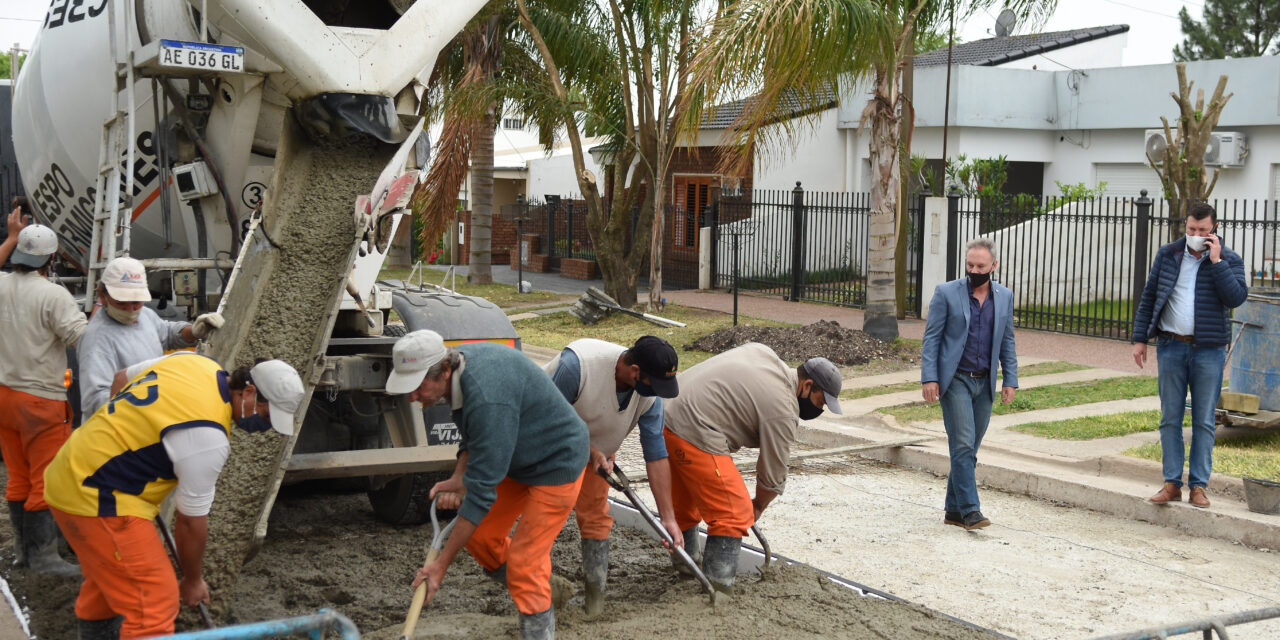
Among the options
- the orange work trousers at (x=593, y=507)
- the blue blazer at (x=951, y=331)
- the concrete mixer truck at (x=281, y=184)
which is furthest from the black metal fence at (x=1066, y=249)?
the orange work trousers at (x=593, y=507)

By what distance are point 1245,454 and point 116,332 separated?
7.59 meters

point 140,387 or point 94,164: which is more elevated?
point 94,164

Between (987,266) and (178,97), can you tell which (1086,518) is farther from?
(178,97)

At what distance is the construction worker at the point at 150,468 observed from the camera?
13.8 ft

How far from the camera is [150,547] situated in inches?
171

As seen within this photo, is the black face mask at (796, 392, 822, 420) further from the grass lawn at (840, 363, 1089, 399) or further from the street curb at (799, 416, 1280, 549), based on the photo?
the grass lawn at (840, 363, 1089, 399)

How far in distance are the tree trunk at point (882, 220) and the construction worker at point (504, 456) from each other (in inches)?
391

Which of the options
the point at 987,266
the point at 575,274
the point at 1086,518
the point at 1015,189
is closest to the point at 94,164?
the point at 987,266

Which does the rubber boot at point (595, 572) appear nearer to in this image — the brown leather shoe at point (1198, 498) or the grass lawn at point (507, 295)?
the brown leather shoe at point (1198, 498)

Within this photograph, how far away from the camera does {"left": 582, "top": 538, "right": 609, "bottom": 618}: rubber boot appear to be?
5645 mm

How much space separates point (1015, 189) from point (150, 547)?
24.1m

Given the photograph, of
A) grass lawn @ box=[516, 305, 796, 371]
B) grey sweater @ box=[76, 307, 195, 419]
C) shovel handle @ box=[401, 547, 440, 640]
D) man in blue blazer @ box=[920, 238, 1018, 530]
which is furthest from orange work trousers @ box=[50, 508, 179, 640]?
grass lawn @ box=[516, 305, 796, 371]

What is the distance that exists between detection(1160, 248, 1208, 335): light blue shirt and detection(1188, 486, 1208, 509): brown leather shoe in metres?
0.98

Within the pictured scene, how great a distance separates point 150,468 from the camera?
14.1 feet
